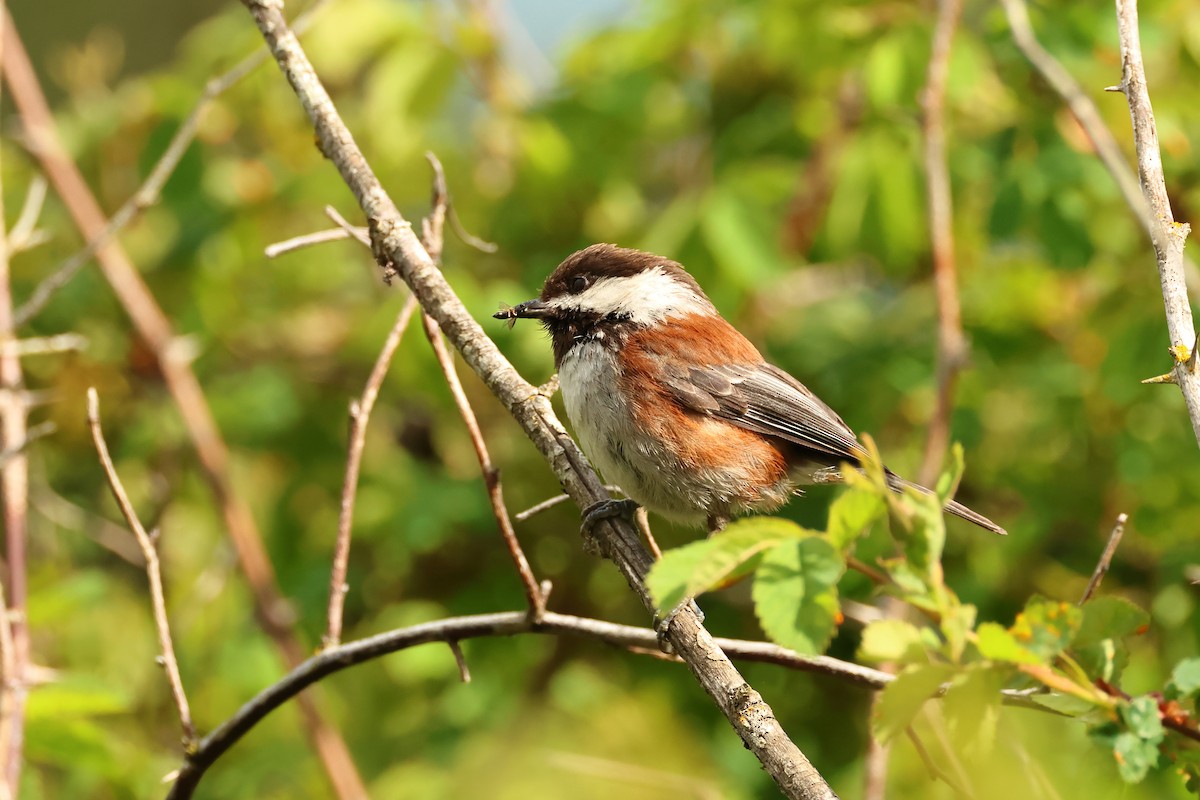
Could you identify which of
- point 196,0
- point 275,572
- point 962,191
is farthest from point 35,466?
point 196,0

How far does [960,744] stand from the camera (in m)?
1.55

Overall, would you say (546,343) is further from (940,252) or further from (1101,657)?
(1101,657)

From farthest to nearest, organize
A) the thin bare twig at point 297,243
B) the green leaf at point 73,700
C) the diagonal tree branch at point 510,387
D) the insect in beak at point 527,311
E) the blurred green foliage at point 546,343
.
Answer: the blurred green foliage at point 546,343, the insect in beak at point 527,311, the green leaf at point 73,700, the thin bare twig at point 297,243, the diagonal tree branch at point 510,387

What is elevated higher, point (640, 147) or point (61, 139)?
point (61, 139)

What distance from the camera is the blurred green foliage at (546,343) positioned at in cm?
368

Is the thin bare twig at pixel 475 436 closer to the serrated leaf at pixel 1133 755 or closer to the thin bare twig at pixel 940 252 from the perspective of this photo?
the serrated leaf at pixel 1133 755

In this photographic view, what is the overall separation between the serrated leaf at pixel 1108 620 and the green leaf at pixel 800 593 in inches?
15.6

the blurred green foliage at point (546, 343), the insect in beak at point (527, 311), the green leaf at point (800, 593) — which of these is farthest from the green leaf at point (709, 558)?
the insect in beak at point (527, 311)

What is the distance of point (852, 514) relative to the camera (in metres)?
1.55

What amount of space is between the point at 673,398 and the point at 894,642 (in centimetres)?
206

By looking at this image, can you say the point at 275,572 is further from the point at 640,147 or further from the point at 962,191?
the point at 962,191

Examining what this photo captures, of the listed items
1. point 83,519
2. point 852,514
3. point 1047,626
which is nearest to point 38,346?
point 83,519

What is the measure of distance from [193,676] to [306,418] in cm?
101

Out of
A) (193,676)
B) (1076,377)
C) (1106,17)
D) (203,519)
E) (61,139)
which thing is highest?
(61,139)
